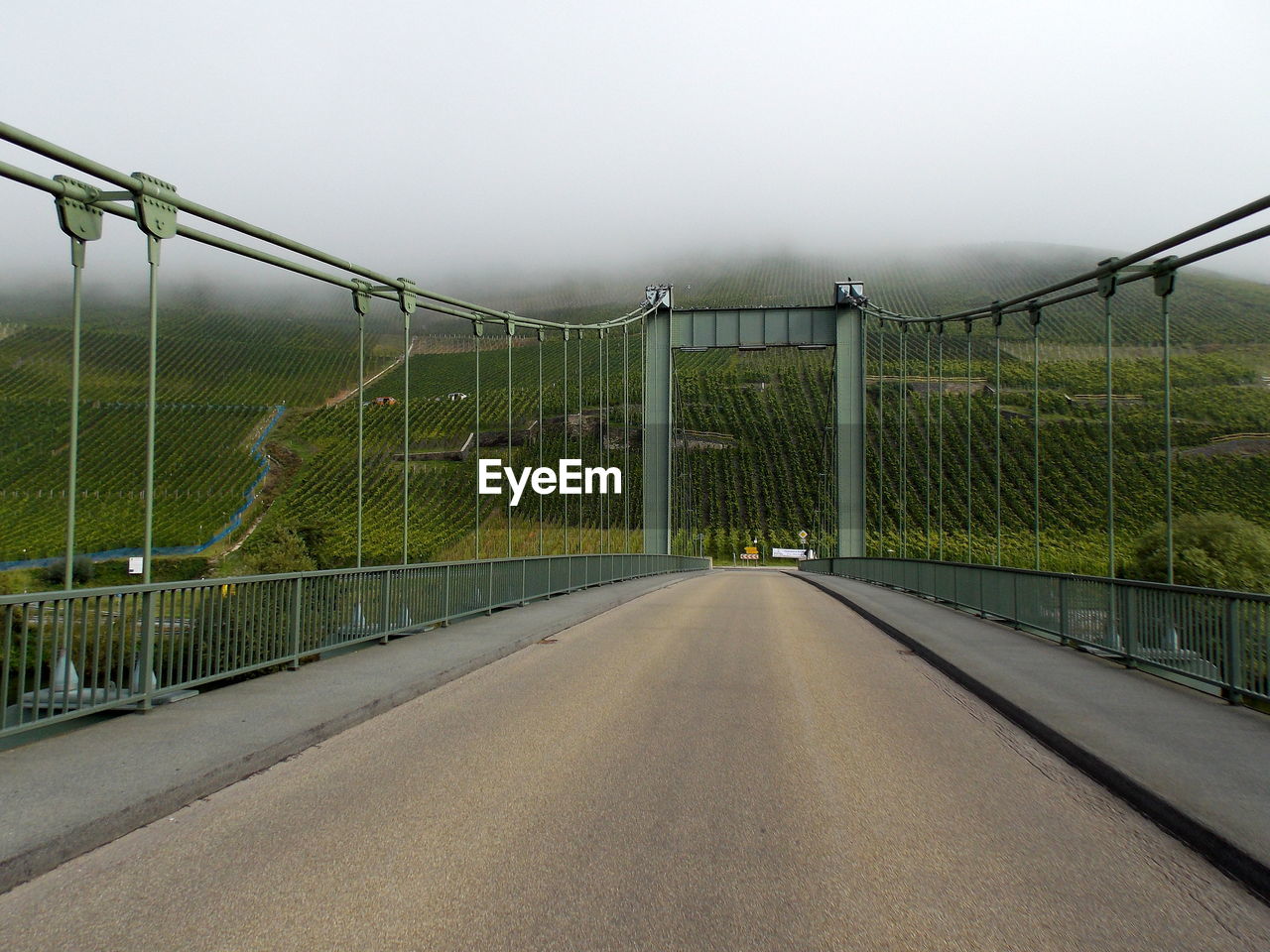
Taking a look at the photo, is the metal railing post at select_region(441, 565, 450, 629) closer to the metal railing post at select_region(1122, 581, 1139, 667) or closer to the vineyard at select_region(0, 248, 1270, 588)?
the metal railing post at select_region(1122, 581, 1139, 667)

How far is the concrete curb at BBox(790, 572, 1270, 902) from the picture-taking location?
400 cm

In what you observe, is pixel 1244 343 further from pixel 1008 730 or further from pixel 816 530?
pixel 1008 730

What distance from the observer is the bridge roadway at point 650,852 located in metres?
3.38

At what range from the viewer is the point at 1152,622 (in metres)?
9.52

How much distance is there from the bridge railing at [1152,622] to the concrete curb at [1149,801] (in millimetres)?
1768

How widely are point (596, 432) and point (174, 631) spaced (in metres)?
81.8

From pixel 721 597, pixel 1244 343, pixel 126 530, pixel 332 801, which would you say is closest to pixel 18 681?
pixel 332 801

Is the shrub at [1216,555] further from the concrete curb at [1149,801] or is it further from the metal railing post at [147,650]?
the metal railing post at [147,650]

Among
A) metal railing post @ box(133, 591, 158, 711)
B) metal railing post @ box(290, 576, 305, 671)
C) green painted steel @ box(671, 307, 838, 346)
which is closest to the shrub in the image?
metal railing post @ box(290, 576, 305, 671)

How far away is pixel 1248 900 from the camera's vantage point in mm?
3766

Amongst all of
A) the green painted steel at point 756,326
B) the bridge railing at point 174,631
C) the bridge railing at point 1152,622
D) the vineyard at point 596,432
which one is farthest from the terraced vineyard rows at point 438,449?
the bridge railing at point 1152,622

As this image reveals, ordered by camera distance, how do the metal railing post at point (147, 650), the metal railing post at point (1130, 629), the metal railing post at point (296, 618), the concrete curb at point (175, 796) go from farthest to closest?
the metal railing post at point (1130, 629) < the metal railing post at point (296, 618) < the metal railing post at point (147, 650) < the concrete curb at point (175, 796)

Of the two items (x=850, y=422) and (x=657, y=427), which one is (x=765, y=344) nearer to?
(x=850, y=422)

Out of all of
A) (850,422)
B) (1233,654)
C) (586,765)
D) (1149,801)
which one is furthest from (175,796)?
(850,422)
